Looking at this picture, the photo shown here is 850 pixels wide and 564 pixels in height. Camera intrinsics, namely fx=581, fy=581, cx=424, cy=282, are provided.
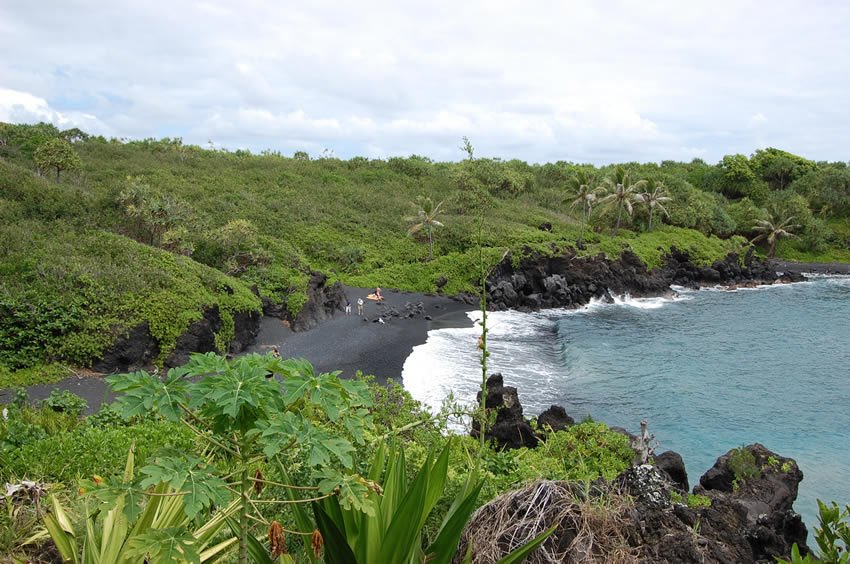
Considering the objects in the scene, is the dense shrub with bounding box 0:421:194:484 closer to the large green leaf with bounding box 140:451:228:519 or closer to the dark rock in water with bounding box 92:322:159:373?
the large green leaf with bounding box 140:451:228:519

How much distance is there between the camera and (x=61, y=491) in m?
5.50

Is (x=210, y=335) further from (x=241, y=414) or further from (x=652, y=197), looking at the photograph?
(x=652, y=197)

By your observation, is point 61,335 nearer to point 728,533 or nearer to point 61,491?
point 61,491

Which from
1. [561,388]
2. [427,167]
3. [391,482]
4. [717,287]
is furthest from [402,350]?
[427,167]

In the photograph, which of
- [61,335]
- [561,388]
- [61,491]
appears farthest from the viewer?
[561,388]

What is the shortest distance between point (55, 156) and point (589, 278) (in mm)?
35893

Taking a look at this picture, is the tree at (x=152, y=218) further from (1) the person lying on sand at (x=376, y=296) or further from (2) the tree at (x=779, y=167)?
(2) the tree at (x=779, y=167)

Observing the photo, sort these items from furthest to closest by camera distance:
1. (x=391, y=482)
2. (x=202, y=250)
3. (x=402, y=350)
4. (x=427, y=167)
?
(x=427, y=167) < (x=202, y=250) < (x=402, y=350) < (x=391, y=482)

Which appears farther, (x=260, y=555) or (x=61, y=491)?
(x=61, y=491)

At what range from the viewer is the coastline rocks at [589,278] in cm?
3678

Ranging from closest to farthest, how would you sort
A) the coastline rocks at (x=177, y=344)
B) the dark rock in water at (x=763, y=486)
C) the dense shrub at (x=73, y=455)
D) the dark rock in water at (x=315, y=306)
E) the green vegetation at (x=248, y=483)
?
1. the green vegetation at (x=248, y=483)
2. the dense shrub at (x=73, y=455)
3. the dark rock in water at (x=763, y=486)
4. the coastline rocks at (x=177, y=344)
5. the dark rock in water at (x=315, y=306)

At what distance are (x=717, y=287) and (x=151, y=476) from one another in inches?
1975

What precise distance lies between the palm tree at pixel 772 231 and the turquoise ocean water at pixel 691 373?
22.7 meters

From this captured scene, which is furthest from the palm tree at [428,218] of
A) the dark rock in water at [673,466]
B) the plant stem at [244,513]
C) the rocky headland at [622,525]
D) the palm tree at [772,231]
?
the plant stem at [244,513]
